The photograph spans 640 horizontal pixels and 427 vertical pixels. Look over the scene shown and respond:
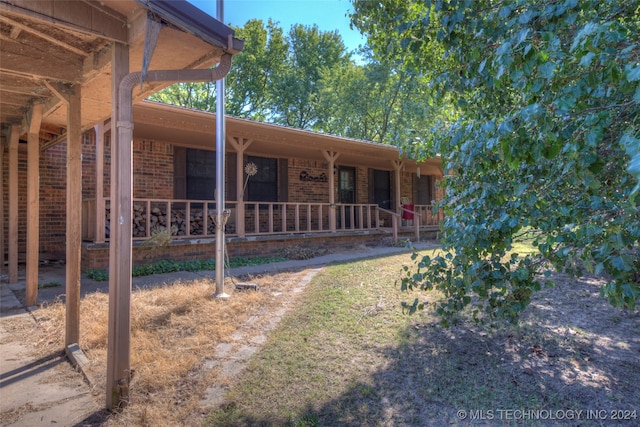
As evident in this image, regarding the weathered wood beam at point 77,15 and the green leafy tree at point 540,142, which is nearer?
the green leafy tree at point 540,142

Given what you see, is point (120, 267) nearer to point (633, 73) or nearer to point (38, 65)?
point (38, 65)

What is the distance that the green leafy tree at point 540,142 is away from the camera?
1419 mm

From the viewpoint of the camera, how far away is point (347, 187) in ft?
43.4

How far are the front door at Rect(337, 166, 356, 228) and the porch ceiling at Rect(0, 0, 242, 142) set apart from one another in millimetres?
9473

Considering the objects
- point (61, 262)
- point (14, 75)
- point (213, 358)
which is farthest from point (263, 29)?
point (213, 358)

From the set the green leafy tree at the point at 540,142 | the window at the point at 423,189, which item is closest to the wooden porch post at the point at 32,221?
the green leafy tree at the point at 540,142

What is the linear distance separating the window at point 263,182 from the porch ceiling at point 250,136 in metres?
A: 0.24

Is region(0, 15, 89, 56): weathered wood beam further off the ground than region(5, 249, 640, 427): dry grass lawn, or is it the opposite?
region(0, 15, 89, 56): weathered wood beam

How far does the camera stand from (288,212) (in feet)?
37.7

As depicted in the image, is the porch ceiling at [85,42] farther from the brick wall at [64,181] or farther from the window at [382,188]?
the window at [382,188]

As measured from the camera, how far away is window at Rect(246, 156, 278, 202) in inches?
422

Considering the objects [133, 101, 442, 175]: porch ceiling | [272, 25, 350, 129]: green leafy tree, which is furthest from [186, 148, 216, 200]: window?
[272, 25, 350, 129]: green leafy tree

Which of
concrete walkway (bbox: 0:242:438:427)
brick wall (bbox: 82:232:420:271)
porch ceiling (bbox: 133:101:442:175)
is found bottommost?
concrete walkway (bbox: 0:242:438:427)

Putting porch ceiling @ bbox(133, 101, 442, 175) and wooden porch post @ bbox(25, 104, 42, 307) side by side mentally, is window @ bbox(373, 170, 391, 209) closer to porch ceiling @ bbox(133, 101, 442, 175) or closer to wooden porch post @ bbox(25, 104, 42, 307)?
porch ceiling @ bbox(133, 101, 442, 175)
